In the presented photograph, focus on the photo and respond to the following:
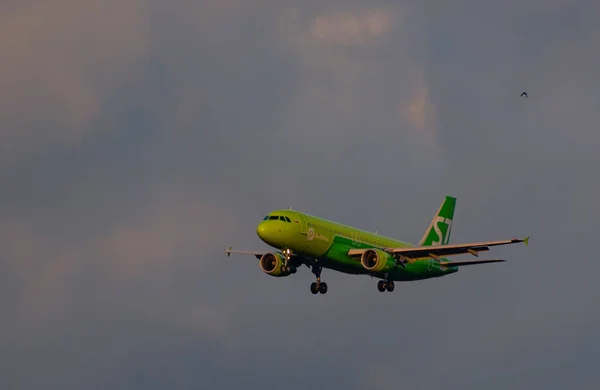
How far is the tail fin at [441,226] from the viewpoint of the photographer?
12431 centimetres

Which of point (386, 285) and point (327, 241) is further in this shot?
point (386, 285)

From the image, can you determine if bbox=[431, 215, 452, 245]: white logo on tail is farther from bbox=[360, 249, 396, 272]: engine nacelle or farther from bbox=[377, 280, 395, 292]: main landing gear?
bbox=[360, 249, 396, 272]: engine nacelle

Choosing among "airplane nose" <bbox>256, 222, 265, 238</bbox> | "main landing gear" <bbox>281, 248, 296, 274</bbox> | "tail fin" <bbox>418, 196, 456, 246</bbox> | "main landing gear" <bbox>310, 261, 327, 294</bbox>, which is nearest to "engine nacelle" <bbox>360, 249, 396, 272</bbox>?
"main landing gear" <bbox>310, 261, 327, 294</bbox>

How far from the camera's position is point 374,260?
107 metres

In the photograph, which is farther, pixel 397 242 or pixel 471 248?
pixel 397 242

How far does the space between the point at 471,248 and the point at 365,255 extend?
819cm

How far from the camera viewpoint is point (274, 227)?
101125 millimetres

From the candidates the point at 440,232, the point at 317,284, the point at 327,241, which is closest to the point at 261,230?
the point at 327,241

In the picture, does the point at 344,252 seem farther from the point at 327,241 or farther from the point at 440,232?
the point at 440,232

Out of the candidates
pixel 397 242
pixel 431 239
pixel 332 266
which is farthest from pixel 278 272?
pixel 431 239

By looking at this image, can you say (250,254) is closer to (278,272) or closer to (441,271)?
(278,272)

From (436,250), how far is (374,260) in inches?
198

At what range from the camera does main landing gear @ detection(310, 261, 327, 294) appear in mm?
107750

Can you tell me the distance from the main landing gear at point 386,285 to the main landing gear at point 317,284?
Answer: 17.7 feet
